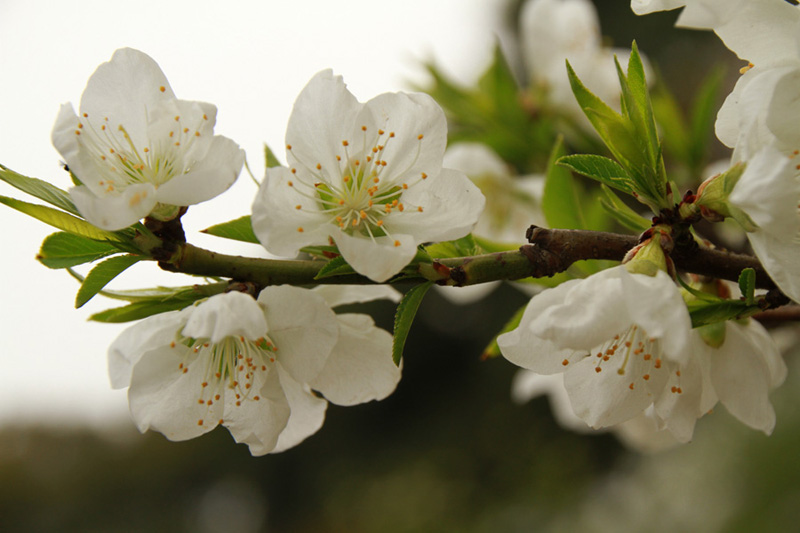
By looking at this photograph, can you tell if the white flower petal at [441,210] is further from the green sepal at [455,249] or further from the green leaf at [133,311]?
the green leaf at [133,311]

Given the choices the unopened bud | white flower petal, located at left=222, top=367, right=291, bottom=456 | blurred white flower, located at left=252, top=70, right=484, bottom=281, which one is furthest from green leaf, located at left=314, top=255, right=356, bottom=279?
Answer: the unopened bud

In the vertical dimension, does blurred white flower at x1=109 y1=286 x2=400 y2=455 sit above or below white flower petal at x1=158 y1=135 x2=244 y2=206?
below

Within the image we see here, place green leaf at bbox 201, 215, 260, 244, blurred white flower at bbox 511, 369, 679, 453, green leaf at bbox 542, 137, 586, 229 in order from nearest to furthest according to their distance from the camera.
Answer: green leaf at bbox 201, 215, 260, 244
green leaf at bbox 542, 137, 586, 229
blurred white flower at bbox 511, 369, 679, 453

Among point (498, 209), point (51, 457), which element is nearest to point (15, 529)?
point (51, 457)

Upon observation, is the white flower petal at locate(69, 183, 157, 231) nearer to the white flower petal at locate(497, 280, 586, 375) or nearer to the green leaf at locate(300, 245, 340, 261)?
the green leaf at locate(300, 245, 340, 261)

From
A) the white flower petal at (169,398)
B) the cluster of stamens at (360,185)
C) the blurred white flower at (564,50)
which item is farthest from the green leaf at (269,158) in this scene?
the blurred white flower at (564,50)

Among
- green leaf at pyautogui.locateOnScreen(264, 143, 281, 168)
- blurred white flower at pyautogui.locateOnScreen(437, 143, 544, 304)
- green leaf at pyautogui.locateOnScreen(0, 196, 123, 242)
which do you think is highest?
green leaf at pyautogui.locateOnScreen(0, 196, 123, 242)

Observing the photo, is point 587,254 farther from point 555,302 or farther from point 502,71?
point 502,71
